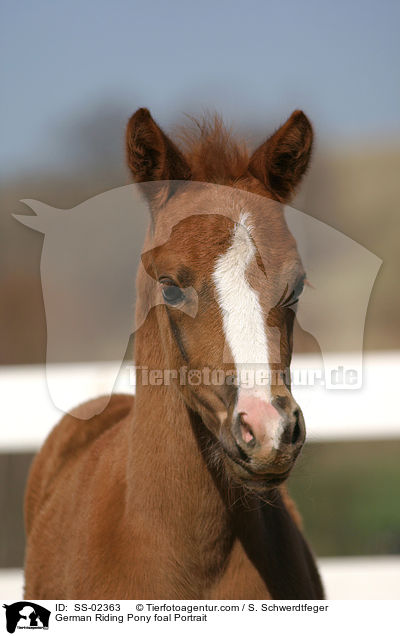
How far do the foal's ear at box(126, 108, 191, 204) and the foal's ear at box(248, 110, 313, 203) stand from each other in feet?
0.65

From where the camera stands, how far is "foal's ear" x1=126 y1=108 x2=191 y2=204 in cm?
162

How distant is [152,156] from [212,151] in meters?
0.17

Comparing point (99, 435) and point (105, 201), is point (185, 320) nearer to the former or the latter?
point (105, 201)

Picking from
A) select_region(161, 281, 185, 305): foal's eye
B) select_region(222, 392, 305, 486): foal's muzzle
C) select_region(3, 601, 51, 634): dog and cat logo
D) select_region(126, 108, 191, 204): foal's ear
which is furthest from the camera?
select_region(3, 601, 51, 634): dog and cat logo

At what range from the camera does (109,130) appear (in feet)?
8.19

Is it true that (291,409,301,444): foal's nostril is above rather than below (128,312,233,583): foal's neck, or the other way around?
above

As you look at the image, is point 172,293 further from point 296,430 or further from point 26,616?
point 26,616

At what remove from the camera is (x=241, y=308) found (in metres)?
1.41

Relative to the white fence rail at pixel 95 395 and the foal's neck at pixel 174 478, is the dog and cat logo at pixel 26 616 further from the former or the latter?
the white fence rail at pixel 95 395

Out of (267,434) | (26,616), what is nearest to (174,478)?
(267,434)

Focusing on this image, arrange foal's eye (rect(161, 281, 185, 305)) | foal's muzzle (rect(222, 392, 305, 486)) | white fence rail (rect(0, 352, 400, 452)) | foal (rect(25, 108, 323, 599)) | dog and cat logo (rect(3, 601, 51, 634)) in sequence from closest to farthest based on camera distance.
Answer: foal's muzzle (rect(222, 392, 305, 486))
foal (rect(25, 108, 323, 599))
foal's eye (rect(161, 281, 185, 305))
dog and cat logo (rect(3, 601, 51, 634))
white fence rail (rect(0, 352, 400, 452))

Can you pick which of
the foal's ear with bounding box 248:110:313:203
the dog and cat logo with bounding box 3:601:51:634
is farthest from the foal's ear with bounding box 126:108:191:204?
the dog and cat logo with bounding box 3:601:51:634

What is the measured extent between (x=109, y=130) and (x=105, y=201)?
0.52 m

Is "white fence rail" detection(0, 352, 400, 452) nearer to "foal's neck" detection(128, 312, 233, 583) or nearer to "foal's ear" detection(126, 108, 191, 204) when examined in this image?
"foal's neck" detection(128, 312, 233, 583)
